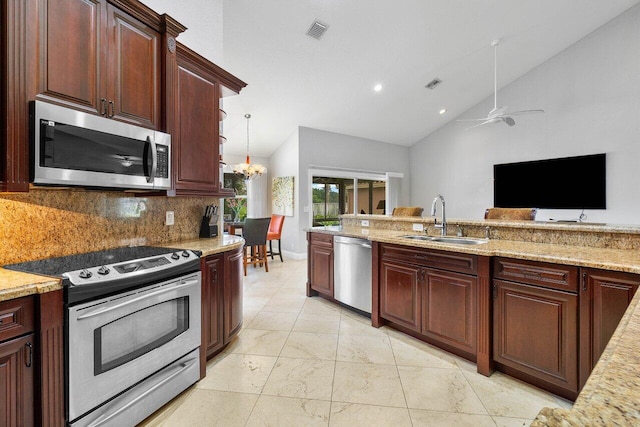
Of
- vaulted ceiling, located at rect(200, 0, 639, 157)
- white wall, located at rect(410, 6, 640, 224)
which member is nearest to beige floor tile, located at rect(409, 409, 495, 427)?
vaulted ceiling, located at rect(200, 0, 639, 157)

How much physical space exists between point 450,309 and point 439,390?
604 mm

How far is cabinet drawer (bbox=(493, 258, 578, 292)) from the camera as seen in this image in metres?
1.78

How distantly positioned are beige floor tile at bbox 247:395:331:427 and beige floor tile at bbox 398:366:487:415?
22.1 inches

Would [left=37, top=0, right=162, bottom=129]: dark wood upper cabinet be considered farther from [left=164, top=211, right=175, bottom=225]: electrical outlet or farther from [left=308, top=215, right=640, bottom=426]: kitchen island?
[left=308, top=215, right=640, bottom=426]: kitchen island

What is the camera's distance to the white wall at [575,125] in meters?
4.66

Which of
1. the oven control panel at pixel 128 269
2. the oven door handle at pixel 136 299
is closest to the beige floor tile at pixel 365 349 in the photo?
the oven door handle at pixel 136 299

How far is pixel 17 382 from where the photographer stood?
1.21 meters

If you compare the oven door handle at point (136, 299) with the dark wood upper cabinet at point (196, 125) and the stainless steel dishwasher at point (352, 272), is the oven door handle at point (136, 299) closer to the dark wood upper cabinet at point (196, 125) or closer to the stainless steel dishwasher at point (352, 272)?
the dark wood upper cabinet at point (196, 125)

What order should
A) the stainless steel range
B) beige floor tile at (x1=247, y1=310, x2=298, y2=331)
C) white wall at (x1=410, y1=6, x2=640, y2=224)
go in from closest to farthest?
the stainless steel range → beige floor tile at (x1=247, y1=310, x2=298, y2=331) → white wall at (x1=410, y1=6, x2=640, y2=224)

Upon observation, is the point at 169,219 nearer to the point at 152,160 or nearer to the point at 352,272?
the point at 152,160

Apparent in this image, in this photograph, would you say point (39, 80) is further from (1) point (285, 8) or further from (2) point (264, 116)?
(2) point (264, 116)

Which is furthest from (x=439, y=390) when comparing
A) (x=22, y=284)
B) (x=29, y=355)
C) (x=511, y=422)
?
(x=22, y=284)

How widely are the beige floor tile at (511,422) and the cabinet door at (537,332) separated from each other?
371 mm

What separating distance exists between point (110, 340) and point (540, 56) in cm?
735
